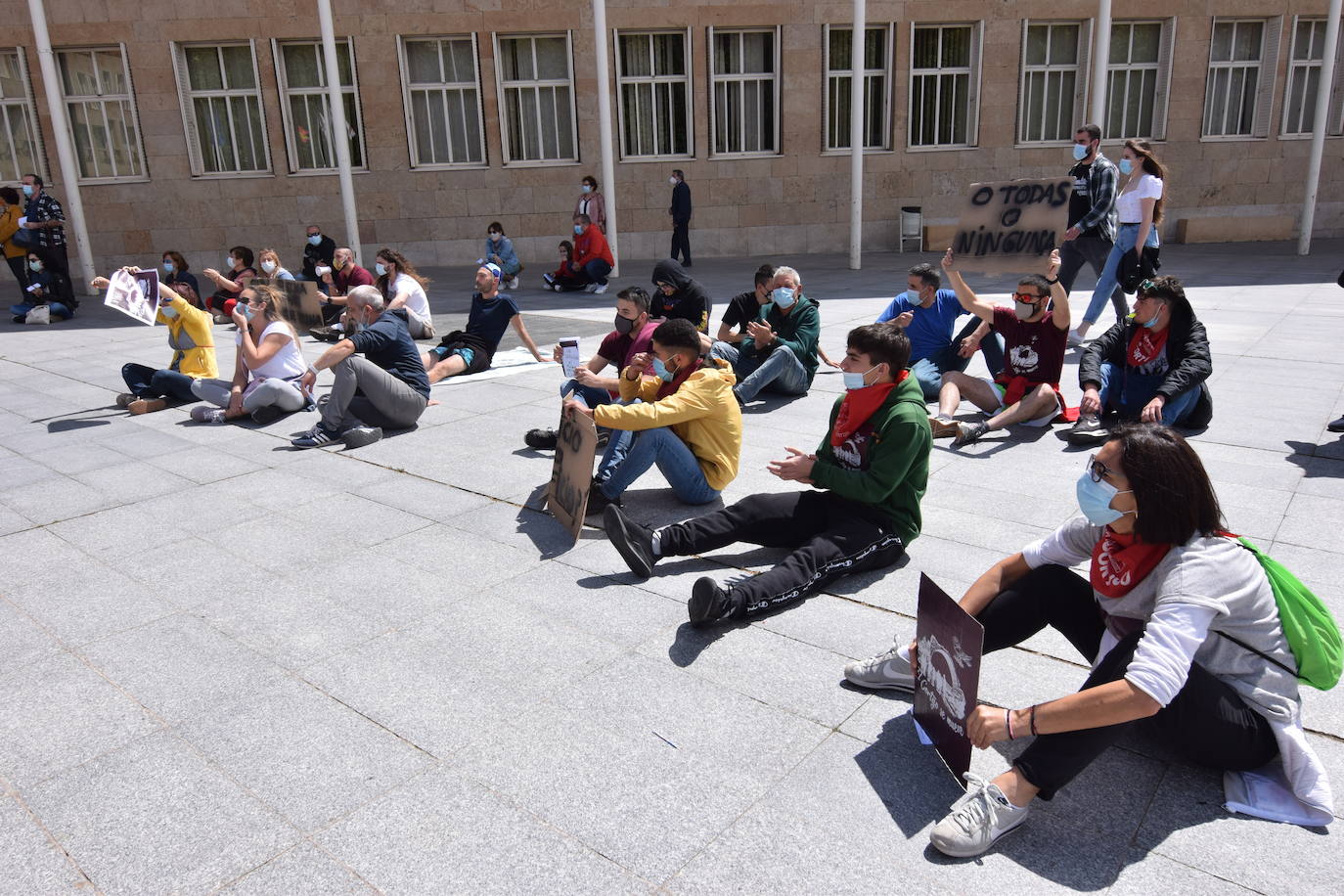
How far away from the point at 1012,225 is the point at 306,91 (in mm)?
14541

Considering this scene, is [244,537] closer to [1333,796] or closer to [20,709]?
[20,709]

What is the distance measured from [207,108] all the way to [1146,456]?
19355mm

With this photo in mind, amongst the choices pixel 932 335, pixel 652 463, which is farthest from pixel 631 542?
pixel 932 335

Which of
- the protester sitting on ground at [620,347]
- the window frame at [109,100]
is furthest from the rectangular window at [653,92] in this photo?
the protester sitting on ground at [620,347]

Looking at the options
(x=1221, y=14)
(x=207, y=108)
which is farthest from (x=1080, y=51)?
(x=207, y=108)

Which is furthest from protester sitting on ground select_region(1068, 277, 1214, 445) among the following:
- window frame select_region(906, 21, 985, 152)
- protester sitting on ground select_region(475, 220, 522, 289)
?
window frame select_region(906, 21, 985, 152)

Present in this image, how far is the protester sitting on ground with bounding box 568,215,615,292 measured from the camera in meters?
15.1

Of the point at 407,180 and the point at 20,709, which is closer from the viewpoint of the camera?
the point at 20,709

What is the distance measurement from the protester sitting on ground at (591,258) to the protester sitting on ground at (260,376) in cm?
749

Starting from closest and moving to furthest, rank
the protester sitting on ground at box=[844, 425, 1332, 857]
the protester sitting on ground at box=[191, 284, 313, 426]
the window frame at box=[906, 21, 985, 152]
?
the protester sitting on ground at box=[844, 425, 1332, 857]
the protester sitting on ground at box=[191, 284, 313, 426]
the window frame at box=[906, 21, 985, 152]

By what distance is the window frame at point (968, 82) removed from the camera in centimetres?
1848

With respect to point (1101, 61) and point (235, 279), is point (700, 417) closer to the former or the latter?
point (235, 279)

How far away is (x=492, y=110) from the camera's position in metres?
18.2

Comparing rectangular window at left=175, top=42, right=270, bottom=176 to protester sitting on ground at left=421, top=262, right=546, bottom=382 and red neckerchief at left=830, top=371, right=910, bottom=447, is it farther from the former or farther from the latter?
red neckerchief at left=830, top=371, right=910, bottom=447
